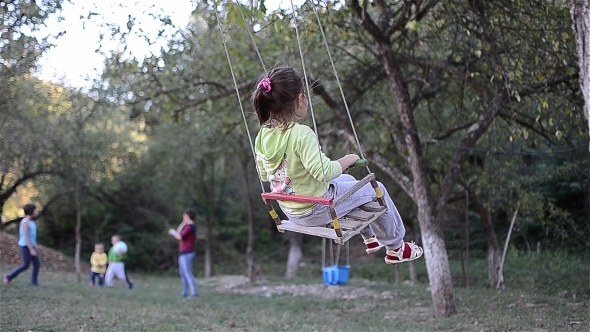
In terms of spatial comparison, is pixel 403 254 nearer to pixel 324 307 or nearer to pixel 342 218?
pixel 342 218

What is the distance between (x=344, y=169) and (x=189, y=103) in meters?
7.01

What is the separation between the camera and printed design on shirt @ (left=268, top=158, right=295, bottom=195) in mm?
4430

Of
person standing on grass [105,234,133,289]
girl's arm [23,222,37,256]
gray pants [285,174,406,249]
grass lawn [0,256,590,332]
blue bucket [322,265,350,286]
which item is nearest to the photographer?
gray pants [285,174,406,249]

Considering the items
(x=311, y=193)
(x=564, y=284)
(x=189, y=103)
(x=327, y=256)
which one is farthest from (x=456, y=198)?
(x=327, y=256)

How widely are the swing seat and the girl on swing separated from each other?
6 centimetres

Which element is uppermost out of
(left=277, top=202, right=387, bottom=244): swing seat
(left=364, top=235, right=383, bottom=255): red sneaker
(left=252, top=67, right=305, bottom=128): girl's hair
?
(left=252, top=67, right=305, bottom=128): girl's hair

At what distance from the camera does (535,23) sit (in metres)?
8.46

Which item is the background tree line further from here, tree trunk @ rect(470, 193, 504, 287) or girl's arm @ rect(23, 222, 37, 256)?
girl's arm @ rect(23, 222, 37, 256)

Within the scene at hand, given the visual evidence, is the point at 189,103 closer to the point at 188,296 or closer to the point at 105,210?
the point at 188,296

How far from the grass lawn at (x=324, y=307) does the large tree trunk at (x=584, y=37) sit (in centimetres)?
408

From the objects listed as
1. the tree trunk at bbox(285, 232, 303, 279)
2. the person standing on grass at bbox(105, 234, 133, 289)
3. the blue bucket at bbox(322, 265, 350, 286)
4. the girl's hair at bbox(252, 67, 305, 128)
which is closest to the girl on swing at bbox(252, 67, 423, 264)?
the girl's hair at bbox(252, 67, 305, 128)

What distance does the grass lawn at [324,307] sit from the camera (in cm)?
832

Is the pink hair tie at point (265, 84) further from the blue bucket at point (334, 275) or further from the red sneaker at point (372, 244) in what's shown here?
the blue bucket at point (334, 275)

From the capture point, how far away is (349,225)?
443cm
